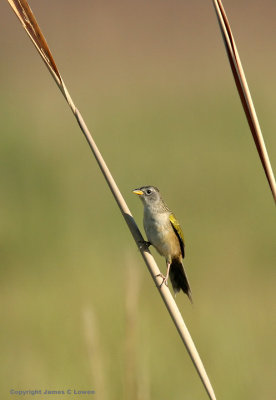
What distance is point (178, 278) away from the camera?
4105 mm

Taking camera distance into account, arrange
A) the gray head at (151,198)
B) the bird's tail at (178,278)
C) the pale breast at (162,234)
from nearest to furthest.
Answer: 1. the bird's tail at (178,278)
2. the pale breast at (162,234)
3. the gray head at (151,198)

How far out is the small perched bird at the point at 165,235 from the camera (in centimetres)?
411

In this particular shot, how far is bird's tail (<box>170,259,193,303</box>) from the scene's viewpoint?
4.02 m

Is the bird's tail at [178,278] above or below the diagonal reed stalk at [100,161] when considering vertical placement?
below

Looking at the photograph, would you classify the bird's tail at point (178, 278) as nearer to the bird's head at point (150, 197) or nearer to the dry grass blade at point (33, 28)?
Answer: the bird's head at point (150, 197)

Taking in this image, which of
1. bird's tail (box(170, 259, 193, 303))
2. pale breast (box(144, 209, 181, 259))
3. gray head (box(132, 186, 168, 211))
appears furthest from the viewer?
gray head (box(132, 186, 168, 211))

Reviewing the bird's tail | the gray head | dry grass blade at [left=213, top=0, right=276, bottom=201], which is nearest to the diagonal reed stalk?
dry grass blade at [left=213, top=0, right=276, bottom=201]

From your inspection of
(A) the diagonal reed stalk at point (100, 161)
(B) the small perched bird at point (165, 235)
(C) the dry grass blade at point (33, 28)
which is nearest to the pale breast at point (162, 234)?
(B) the small perched bird at point (165, 235)

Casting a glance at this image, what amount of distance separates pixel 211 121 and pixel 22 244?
5299 mm

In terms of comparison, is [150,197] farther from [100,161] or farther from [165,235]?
[100,161]

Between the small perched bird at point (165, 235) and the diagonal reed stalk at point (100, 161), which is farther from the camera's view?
the small perched bird at point (165, 235)

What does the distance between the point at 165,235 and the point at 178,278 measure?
25 centimetres

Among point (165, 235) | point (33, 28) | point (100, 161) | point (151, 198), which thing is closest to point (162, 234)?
point (165, 235)

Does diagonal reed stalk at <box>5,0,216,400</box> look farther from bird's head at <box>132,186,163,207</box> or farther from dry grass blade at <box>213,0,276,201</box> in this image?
bird's head at <box>132,186,163,207</box>
